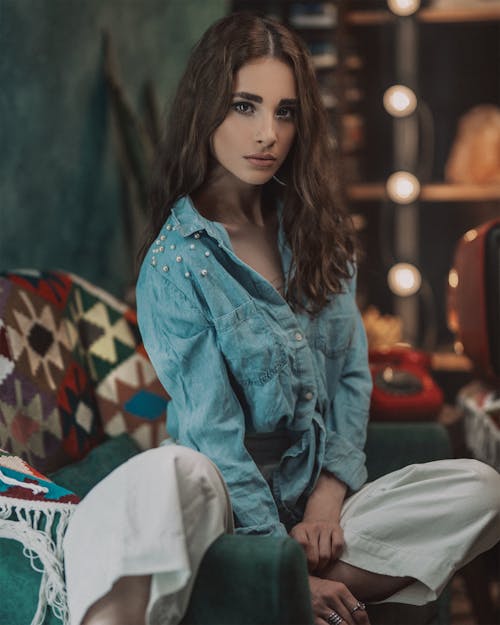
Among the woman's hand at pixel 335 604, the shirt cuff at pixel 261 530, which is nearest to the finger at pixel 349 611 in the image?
the woman's hand at pixel 335 604

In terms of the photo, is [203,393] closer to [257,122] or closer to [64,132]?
[257,122]

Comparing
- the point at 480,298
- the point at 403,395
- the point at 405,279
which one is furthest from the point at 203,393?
the point at 405,279

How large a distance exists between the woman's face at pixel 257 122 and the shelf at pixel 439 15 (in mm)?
2028

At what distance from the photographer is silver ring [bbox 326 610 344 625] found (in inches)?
59.9

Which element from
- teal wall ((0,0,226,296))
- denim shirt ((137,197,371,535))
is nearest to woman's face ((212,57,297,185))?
denim shirt ((137,197,371,535))

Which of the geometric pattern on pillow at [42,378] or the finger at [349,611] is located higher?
the geometric pattern on pillow at [42,378]

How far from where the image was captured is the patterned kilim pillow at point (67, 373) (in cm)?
188

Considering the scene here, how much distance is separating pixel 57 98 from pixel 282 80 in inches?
38.2

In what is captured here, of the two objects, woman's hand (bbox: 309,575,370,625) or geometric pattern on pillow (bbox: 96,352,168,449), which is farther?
geometric pattern on pillow (bbox: 96,352,168,449)

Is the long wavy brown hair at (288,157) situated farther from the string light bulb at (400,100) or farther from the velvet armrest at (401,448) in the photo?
the string light bulb at (400,100)

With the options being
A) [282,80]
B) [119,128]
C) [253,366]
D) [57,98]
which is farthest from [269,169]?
[119,128]

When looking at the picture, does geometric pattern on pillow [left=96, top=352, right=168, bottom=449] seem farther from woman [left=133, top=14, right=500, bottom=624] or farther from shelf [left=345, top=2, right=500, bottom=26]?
shelf [left=345, top=2, right=500, bottom=26]

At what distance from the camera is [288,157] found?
6.19 feet

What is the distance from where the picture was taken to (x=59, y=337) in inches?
81.2
